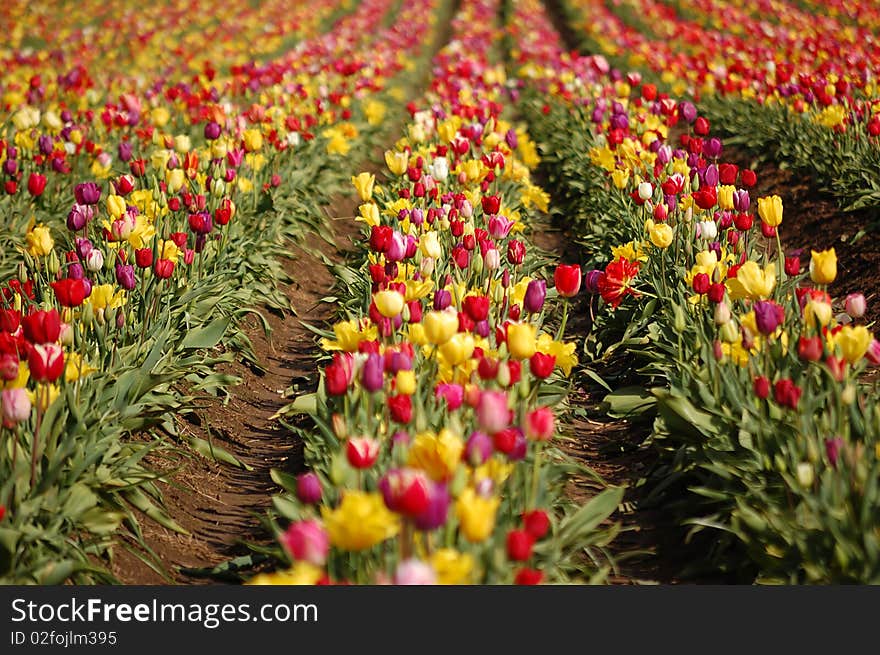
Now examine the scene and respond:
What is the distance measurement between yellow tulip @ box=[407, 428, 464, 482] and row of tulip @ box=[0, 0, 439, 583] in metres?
1.15

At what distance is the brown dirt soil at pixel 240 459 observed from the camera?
129 inches

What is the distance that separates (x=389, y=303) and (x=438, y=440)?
2.75ft

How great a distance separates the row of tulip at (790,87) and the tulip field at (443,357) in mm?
64

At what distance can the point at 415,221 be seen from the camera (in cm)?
457

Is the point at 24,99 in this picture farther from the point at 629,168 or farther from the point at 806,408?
the point at 806,408

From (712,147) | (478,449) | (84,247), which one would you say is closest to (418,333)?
(478,449)

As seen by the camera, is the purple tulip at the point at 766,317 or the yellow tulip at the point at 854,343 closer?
the yellow tulip at the point at 854,343

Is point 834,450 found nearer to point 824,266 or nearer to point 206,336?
point 824,266

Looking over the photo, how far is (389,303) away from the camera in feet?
9.93

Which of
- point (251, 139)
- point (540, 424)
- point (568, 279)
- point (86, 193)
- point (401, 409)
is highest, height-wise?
point (251, 139)

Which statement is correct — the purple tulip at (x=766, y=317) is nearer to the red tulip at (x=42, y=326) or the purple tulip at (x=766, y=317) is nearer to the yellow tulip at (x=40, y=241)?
the red tulip at (x=42, y=326)

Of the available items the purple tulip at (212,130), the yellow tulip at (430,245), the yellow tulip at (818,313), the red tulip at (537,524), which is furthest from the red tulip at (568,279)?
the purple tulip at (212,130)

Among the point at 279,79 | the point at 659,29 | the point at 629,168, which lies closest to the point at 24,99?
the point at 279,79

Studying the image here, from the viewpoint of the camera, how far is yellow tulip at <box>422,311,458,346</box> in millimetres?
2711
